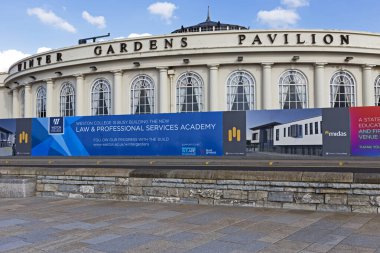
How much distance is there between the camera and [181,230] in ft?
20.6

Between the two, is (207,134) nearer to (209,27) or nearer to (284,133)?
(284,133)

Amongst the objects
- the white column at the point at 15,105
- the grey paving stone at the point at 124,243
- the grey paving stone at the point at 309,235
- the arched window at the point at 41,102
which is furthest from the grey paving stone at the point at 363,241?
the white column at the point at 15,105

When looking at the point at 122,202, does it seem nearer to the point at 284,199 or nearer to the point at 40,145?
the point at 284,199

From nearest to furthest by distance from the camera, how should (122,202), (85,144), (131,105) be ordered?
(122,202), (85,144), (131,105)

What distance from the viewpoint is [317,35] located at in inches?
1234

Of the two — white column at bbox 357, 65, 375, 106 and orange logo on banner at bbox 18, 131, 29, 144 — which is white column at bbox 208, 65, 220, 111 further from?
orange logo on banner at bbox 18, 131, 29, 144

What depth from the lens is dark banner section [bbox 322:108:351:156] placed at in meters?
21.6

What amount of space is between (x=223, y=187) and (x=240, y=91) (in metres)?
25.1

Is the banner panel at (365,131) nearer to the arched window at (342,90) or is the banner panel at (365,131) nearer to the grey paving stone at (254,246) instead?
the arched window at (342,90)

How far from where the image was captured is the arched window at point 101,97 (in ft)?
116

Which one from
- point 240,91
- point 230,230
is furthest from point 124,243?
point 240,91

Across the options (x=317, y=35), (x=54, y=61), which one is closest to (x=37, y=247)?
(x=317, y=35)

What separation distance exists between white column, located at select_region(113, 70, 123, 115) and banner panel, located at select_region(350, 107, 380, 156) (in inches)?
772

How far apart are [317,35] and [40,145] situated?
73.4 ft
